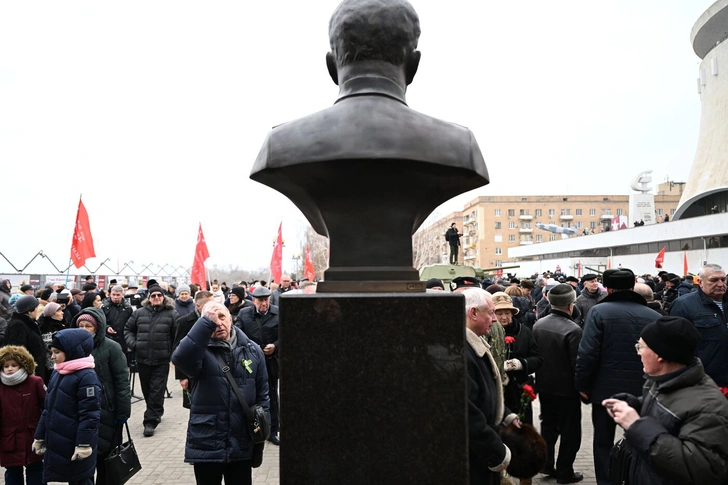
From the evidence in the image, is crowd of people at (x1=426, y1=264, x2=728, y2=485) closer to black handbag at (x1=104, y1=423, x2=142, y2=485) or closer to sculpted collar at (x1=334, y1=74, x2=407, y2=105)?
sculpted collar at (x1=334, y1=74, x2=407, y2=105)

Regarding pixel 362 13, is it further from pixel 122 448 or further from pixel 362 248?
pixel 122 448

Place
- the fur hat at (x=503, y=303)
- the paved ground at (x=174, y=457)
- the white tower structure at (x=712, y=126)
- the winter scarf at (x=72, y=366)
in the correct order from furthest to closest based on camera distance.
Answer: the white tower structure at (x=712, y=126) → the paved ground at (x=174, y=457) → the fur hat at (x=503, y=303) → the winter scarf at (x=72, y=366)

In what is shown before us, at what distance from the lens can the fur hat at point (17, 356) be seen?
4.52 meters

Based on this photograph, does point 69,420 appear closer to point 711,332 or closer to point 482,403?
point 482,403

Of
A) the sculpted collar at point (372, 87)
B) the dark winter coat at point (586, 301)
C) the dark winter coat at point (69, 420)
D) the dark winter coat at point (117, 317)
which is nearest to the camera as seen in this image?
the sculpted collar at point (372, 87)

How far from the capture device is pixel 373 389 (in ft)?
7.77

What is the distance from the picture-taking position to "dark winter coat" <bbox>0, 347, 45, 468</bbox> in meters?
4.45

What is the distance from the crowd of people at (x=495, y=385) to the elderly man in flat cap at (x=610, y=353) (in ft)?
0.04

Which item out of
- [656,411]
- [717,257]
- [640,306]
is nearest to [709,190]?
[717,257]

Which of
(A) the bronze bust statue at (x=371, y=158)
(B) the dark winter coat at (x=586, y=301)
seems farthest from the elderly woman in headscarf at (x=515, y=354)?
(B) the dark winter coat at (x=586, y=301)

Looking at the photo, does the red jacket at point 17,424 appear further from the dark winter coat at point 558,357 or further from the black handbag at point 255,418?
the dark winter coat at point 558,357

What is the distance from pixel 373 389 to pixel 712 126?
4809 cm

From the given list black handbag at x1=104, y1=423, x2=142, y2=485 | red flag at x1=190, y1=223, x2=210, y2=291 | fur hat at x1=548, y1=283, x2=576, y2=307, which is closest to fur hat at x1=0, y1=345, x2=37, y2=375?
black handbag at x1=104, y1=423, x2=142, y2=485

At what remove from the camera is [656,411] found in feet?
9.04
